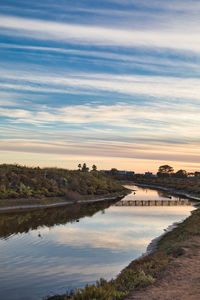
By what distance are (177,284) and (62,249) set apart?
1414cm

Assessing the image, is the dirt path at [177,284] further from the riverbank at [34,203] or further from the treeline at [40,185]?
the treeline at [40,185]

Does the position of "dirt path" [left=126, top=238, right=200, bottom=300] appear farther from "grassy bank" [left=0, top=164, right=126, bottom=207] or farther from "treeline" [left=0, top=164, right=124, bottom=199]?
"treeline" [left=0, top=164, right=124, bottom=199]

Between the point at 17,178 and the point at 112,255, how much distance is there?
50.2m

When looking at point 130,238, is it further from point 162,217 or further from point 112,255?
point 162,217

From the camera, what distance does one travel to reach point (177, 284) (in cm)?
1538

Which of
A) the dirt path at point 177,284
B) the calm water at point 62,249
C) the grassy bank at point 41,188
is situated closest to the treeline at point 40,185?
the grassy bank at point 41,188

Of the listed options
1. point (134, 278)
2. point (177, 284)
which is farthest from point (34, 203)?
point (177, 284)

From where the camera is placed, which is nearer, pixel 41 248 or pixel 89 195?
pixel 41 248

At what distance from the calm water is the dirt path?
459 cm

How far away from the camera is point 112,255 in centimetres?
2539

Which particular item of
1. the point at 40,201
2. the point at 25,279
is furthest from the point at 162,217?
the point at 25,279

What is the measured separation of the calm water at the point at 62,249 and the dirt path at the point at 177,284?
459cm

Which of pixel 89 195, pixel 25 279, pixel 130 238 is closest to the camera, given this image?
pixel 25 279

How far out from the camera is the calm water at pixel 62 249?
18.9m
